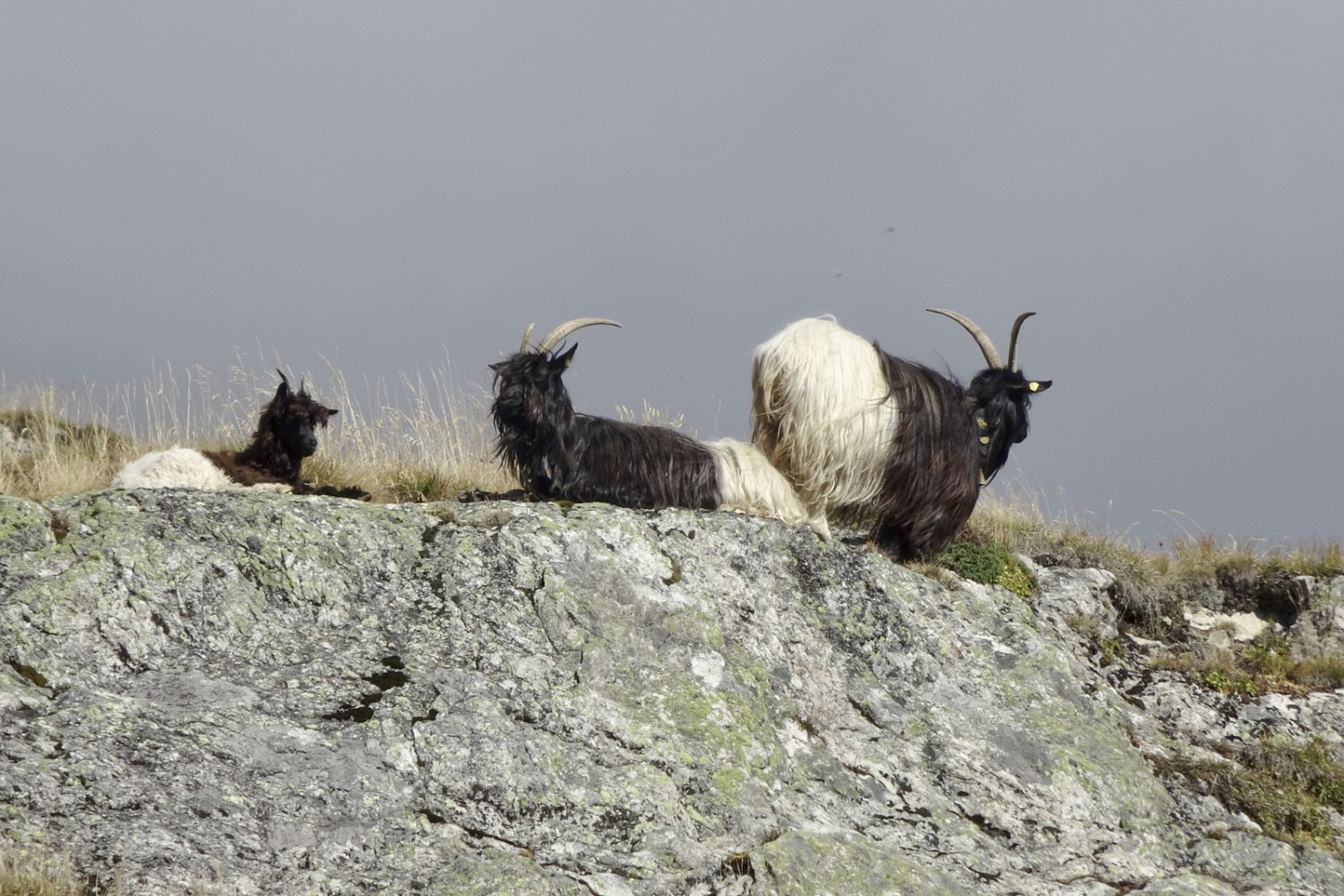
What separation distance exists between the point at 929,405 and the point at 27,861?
18.5 feet

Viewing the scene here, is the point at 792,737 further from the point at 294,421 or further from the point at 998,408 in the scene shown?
the point at 294,421

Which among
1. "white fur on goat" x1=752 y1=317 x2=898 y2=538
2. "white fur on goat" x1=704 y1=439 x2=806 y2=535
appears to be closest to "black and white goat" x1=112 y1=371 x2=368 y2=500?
"white fur on goat" x1=704 y1=439 x2=806 y2=535

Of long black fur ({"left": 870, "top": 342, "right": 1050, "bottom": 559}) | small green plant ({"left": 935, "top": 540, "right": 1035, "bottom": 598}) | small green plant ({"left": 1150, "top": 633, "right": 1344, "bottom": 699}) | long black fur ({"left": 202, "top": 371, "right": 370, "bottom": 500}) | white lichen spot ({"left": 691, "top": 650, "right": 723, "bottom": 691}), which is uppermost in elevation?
long black fur ({"left": 202, "top": 371, "right": 370, "bottom": 500})

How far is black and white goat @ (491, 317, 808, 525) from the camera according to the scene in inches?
274

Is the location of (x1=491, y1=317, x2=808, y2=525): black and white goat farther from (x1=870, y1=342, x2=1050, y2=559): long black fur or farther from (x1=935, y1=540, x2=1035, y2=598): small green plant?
(x1=935, y1=540, x2=1035, y2=598): small green plant

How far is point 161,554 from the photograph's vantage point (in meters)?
5.15

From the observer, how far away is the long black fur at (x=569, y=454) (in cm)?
695

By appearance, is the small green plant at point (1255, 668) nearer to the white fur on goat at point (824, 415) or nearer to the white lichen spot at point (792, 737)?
the white fur on goat at point (824, 415)

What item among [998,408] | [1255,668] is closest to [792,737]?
[998,408]

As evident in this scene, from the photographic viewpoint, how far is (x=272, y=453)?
8625 mm

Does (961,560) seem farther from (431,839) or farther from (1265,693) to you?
(431,839)

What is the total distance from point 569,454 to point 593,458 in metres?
0.15

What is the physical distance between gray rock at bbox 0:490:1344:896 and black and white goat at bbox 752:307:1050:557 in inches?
25.3

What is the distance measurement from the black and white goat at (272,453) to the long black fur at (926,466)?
3970mm
